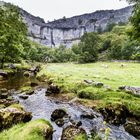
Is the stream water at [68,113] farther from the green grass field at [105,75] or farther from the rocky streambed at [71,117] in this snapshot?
the green grass field at [105,75]

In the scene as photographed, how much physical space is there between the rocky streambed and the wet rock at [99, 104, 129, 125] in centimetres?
54

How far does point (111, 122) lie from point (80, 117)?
274cm

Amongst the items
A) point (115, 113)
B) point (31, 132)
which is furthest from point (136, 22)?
point (31, 132)

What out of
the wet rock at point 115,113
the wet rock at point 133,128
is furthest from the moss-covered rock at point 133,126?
the wet rock at point 115,113

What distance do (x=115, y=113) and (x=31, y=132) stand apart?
8819 millimetres

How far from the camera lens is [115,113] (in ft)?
66.4

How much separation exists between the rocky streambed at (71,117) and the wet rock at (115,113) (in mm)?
539

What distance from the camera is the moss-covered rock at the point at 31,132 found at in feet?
44.7

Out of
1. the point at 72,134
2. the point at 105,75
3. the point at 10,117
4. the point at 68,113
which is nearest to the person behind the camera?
the point at 72,134

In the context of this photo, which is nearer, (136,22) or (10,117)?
(10,117)

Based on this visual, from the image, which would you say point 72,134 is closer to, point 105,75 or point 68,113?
point 68,113

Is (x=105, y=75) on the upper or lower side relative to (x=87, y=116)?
upper

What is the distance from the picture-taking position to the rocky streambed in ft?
54.7

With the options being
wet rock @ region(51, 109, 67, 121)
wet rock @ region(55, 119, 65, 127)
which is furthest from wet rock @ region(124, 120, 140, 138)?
wet rock @ region(51, 109, 67, 121)
